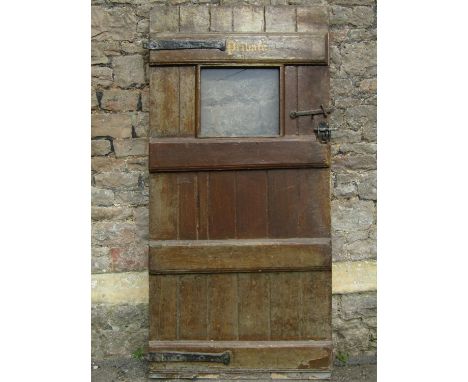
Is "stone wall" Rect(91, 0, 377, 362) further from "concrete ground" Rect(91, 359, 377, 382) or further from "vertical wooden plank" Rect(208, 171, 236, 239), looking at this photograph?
"vertical wooden plank" Rect(208, 171, 236, 239)

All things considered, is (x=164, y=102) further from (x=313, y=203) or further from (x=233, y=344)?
(x=233, y=344)

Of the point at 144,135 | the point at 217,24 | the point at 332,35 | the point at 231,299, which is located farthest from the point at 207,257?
the point at 332,35

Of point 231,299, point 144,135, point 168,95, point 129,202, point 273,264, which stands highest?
point 168,95

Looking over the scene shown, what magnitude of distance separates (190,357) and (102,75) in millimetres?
1528

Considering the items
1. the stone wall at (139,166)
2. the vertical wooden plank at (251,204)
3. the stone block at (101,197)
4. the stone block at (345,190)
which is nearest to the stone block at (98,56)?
the stone wall at (139,166)

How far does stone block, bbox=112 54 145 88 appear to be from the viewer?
7.85ft

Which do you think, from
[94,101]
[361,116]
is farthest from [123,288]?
[361,116]

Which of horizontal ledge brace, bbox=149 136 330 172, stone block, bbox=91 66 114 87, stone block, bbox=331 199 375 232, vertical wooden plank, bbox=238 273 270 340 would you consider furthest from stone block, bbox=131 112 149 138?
stone block, bbox=331 199 375 232

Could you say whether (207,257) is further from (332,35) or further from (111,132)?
(332,35)

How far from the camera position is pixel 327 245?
7.60 ft

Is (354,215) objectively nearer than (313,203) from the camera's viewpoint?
No

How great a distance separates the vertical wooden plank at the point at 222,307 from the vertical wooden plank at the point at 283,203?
1.11 feet

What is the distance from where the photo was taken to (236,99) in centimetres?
234

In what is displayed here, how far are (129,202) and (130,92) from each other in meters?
0.58
